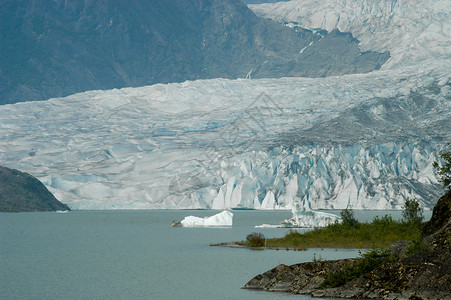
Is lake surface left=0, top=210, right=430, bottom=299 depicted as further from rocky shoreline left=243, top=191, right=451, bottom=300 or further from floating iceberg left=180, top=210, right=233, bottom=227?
floating iceberg left=180, top=210, right=233, bottom=227

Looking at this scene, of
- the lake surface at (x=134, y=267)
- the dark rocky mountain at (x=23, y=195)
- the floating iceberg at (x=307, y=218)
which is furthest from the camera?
the dark rocky mountain at (x=23, y=195)

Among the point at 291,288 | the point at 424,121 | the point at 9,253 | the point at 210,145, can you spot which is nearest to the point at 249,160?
the point at 210,145

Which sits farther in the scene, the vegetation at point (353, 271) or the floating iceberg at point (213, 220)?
the floating iceberg at point (213, 220)

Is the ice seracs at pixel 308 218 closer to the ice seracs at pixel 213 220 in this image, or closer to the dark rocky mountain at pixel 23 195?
the ice seracs at pixel 213 220

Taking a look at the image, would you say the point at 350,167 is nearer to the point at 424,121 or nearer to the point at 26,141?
the point at 424,121

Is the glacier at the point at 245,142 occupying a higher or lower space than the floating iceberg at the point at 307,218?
higher

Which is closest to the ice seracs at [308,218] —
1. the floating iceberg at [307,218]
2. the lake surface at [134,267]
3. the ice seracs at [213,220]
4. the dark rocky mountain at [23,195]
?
the floating iceberg at [307,218]

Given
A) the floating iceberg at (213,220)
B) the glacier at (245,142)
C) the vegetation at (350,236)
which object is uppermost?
the glacier at (245,142)

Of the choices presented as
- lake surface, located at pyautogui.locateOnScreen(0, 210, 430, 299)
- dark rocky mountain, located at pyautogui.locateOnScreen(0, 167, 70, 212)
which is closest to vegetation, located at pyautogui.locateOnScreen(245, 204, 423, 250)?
lake surface, located at pyautogui.locateOnScreen(0, 210, 430, 299)
